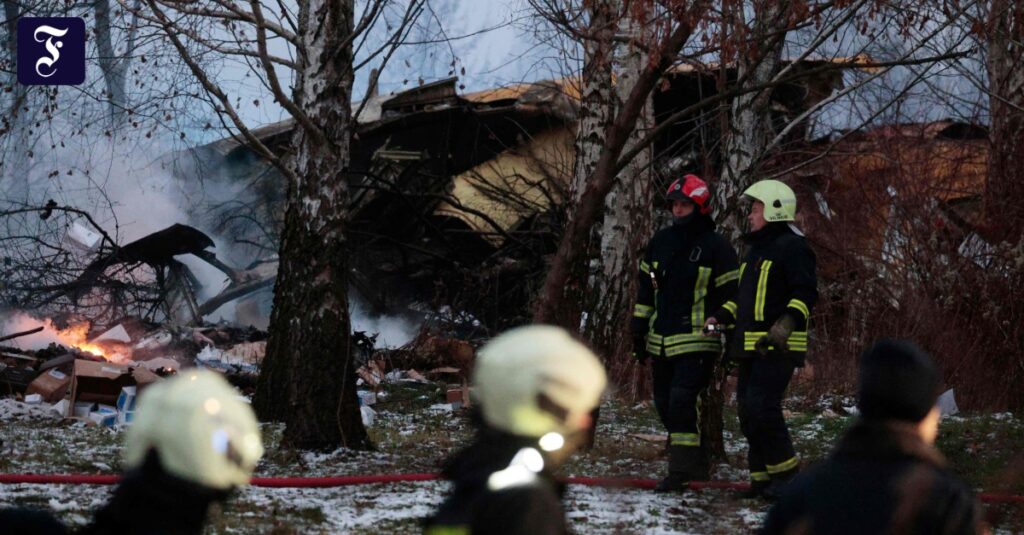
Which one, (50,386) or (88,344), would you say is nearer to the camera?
(50,386)

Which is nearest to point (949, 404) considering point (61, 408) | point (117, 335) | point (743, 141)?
point (743, 141)

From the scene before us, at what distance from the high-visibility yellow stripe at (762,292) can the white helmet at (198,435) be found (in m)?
4.63

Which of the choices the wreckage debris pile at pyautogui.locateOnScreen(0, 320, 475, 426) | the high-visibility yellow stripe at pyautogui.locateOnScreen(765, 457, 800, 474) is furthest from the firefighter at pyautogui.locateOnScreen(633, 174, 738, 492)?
the wreckage debris pile at pyautogui.locateOnScreen(0, 320, 475, 426)

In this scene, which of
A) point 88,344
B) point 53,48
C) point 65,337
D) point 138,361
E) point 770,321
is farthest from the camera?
point 65,337

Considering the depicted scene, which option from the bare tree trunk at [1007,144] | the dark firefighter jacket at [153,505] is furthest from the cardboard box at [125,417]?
the bare tree trunk at [1007,144]

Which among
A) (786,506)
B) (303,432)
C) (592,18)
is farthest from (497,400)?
(592,18)

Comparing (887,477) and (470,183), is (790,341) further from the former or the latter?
(470,183)

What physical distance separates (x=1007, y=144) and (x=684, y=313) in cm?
790

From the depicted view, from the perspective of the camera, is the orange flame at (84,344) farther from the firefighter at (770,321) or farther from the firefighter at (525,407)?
the firefighter at (525,407)

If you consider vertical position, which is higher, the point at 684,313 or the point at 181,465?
the point at 684,313

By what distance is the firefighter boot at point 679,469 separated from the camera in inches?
273

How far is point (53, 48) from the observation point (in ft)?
40.1

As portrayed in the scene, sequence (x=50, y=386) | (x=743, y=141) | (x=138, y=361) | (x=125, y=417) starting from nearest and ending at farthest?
(x=125, y=417), (x=50, y=386), (x=743, y=141), (x=138, y=361)

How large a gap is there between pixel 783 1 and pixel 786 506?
590 cm
